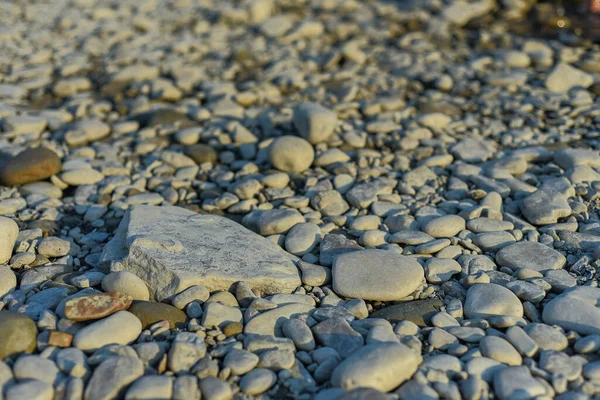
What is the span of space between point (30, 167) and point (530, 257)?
2.93 meters

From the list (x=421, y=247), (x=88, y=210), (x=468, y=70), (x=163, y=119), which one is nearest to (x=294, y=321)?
(x=421, y=247)

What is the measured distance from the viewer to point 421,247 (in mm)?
3178

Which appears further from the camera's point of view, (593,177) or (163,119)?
(163,119)

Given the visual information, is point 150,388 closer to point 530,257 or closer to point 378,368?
point 378,368

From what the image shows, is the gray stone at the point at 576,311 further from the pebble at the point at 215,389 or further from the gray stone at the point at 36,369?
the gray stone at the point at 36,369

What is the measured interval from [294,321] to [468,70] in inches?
138

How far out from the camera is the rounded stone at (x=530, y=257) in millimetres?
3021

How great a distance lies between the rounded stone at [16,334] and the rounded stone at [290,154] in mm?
1885

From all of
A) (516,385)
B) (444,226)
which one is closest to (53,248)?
(444,226)

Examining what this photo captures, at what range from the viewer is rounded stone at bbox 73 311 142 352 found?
2463 millimetres

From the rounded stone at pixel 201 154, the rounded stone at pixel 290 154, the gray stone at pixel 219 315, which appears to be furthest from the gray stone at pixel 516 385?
the rounded stone at pixel 201 154

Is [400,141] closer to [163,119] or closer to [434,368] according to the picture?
[163,119]

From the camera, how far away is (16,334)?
247 cm

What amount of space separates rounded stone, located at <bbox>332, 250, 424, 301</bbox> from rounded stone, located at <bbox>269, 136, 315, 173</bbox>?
1.13 metres
